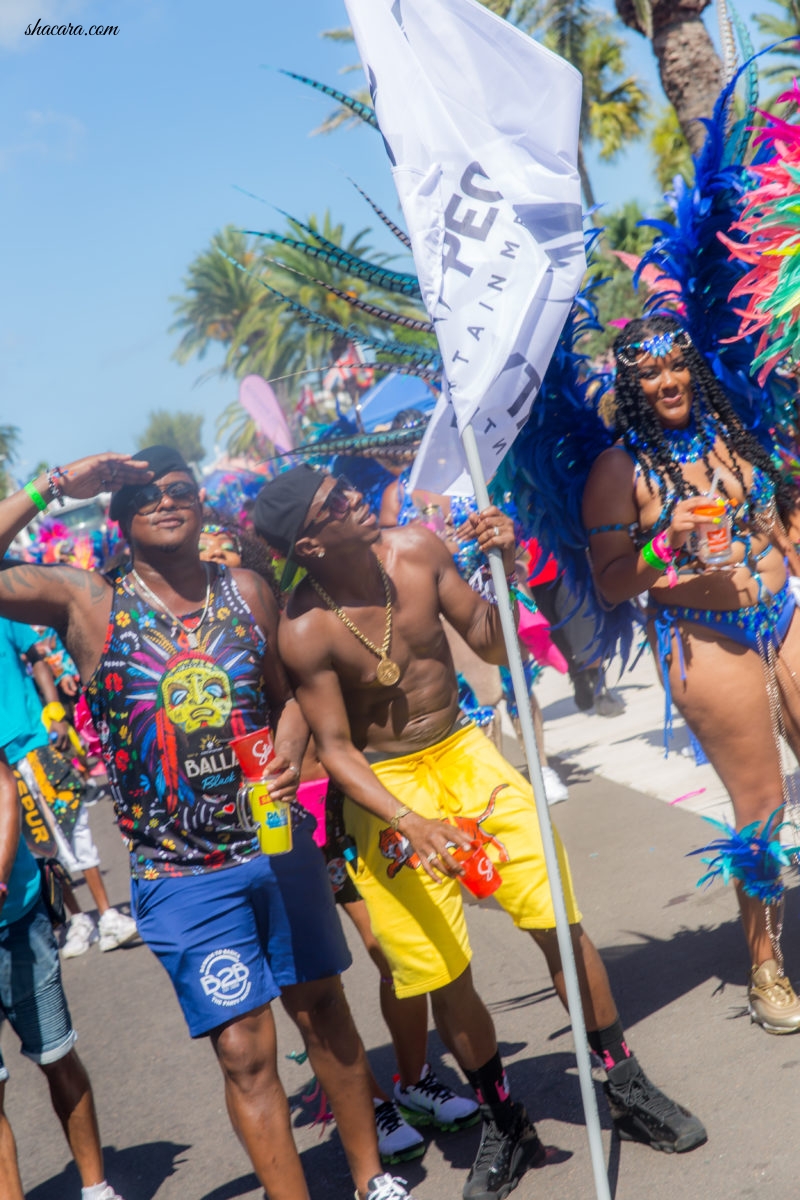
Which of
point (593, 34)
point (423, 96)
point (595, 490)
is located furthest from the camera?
point (593, 34)

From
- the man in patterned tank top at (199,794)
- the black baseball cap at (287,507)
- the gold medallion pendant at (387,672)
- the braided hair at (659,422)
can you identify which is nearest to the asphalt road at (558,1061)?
the man in patterned tank top at (199,794)

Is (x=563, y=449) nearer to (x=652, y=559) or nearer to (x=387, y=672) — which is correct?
(x=652, y=559)

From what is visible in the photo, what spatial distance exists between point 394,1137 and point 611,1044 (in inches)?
32.2

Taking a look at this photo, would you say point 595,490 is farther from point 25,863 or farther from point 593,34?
point 593,34

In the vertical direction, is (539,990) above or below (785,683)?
below

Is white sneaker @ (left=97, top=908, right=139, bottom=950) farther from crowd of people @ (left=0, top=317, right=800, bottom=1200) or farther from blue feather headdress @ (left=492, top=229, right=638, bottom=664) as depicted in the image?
blue feather headdress @ (left=492, top=229, right=638, bottom=664)

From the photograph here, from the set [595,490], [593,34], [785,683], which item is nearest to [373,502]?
[595,490]

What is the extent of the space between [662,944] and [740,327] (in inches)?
90.4

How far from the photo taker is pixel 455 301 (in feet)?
10.6

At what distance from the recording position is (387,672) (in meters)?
3.57

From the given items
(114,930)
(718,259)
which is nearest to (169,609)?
(718,259)

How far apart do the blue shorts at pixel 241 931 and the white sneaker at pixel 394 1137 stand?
0.69m

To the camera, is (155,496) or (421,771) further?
(421,771)

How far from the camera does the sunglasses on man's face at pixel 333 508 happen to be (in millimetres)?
3516
